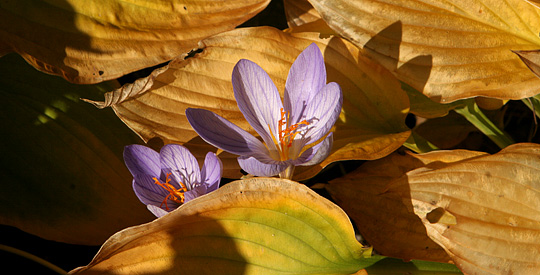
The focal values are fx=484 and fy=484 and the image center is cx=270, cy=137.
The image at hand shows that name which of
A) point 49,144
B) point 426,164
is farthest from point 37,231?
point 426,164

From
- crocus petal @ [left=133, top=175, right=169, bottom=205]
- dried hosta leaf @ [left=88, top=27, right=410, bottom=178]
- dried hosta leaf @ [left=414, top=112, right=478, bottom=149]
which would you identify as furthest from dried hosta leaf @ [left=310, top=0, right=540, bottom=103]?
crocus petal @ [left=133, top=175, right=169, bottom=205]

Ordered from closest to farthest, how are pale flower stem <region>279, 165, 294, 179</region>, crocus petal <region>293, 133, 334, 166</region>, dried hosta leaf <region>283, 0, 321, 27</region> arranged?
crocus petal <region>293, 133, 334, 166</region>
pale flower stem <region>279, 165, 294, 179</region>
dried hosta leaf <region>283, 0, 321, 27</region>

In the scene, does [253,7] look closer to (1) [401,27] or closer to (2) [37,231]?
(1) [401,27]

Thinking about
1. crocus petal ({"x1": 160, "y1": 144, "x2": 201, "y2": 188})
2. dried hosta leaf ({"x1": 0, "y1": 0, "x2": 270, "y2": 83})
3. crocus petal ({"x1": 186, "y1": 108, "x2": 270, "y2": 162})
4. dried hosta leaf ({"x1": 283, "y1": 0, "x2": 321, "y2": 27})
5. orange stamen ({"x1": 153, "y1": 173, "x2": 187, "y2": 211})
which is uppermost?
dried hosta leaf ({"x1": 0, "y1": 0, "x2": 270, "y2": 83})

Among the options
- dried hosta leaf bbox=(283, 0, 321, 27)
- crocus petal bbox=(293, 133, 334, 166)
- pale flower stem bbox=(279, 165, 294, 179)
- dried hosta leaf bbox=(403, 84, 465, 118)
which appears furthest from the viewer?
dried hosta leaf bbox=(283, 0, 321, 27)

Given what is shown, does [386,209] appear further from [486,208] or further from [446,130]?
[446,130]

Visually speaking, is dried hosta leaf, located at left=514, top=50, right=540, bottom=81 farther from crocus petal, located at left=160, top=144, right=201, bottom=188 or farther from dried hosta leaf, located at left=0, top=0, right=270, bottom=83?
crocus petal, located at left=160, top=144, right=201, bottom=188

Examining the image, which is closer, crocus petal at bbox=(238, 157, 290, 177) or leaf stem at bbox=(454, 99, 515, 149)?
crocus petal at bbox=(238, 157, 290, 177)
